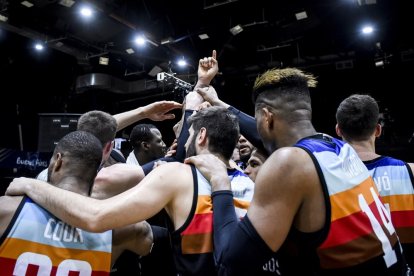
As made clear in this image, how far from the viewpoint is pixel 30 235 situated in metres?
1.45

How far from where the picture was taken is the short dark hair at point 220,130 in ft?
6.16

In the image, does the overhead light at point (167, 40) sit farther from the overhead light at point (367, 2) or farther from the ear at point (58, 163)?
the ear at point (58, 163)

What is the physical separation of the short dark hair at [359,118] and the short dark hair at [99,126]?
171 centimetres

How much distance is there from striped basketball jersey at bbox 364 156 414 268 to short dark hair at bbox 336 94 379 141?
244 millimetres

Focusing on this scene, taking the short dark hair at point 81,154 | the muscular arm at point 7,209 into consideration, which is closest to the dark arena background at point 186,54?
the short dark hair at point 81,154

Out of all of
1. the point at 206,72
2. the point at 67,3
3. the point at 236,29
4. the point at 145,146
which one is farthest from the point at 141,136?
the point at 236,29

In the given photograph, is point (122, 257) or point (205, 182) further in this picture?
point (122, 257)

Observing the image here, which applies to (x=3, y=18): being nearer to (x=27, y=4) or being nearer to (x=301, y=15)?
(x=27, y=4)

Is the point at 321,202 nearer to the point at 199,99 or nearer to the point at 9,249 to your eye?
the point at 9,249

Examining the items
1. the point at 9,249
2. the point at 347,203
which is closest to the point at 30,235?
the point at 9,249

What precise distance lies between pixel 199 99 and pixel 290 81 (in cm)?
116

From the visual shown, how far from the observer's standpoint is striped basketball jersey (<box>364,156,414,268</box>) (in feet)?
6.82

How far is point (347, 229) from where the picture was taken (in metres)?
1.23

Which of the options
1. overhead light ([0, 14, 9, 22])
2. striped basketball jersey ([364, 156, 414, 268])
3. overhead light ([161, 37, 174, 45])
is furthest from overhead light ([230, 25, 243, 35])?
striped basketball jersey ([364, 156, 414, 268])
